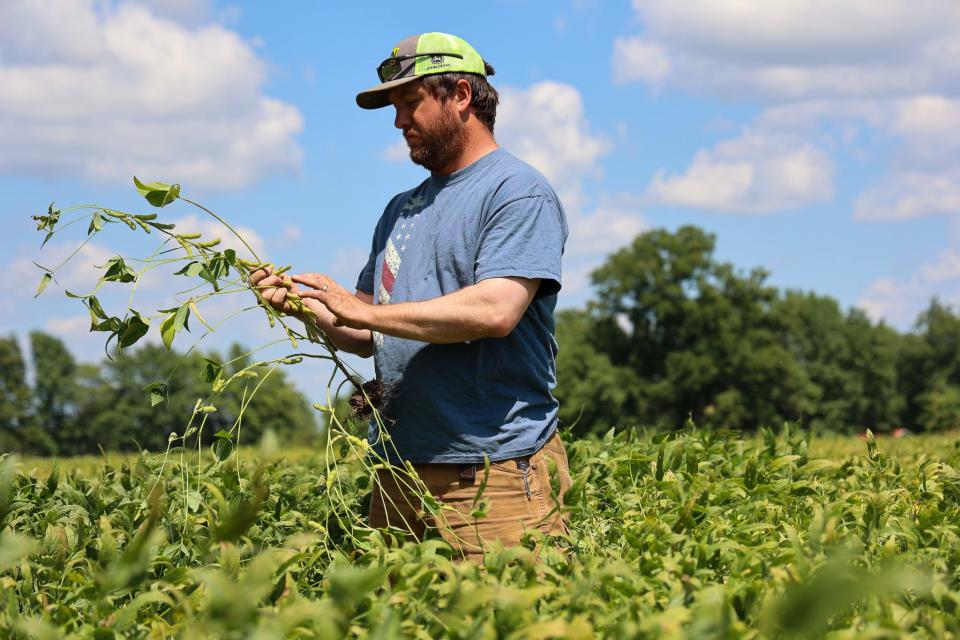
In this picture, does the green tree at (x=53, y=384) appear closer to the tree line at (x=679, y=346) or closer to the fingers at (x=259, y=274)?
the tree line at (x=679, y=346)

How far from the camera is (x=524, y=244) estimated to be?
439 centimetres

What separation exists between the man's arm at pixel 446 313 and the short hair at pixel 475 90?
98 cm

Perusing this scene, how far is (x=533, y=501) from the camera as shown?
4.55 m

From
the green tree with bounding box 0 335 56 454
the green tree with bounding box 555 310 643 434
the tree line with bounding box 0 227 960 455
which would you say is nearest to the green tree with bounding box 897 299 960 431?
the tree line with bounding box 0 227 960 455

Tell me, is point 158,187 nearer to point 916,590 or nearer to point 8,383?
point 916,590

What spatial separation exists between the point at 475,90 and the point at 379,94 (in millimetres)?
475

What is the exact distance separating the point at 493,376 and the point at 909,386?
85762mm

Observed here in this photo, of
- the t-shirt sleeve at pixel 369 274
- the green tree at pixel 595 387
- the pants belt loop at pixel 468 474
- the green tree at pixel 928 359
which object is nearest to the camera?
the pants belt loop at pixel 468 474

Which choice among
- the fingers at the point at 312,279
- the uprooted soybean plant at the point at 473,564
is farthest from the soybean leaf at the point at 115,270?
the fingers at the point at 312,279

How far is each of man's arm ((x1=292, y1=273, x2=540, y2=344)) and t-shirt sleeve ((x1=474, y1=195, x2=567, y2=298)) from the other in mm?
67

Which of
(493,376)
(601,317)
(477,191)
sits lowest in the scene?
(493,376)

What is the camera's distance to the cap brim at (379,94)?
4711mm

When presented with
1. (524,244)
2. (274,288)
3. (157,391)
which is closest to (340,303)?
(274,288)

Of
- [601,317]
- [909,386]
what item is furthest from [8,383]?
[909,386]
